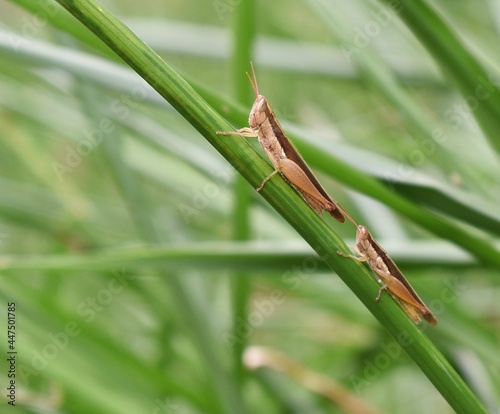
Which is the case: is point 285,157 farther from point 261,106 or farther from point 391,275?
point 391,275

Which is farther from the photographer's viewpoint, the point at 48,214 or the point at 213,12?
the point at 213,12

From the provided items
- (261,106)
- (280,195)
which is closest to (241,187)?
(261,106)

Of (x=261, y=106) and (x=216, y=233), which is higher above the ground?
(x=216, y=233)

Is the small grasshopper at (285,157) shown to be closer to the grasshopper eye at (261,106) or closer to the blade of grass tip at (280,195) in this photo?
the grasshopper eye at (261,106)

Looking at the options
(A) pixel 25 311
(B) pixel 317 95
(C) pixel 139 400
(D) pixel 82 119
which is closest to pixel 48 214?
(D) pixel 82 119

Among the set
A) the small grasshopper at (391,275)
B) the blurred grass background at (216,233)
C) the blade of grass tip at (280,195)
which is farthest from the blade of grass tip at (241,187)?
the blade of grass tip at (280,195)

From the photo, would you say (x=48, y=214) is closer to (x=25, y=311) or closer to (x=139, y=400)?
(x=25, y=311)
